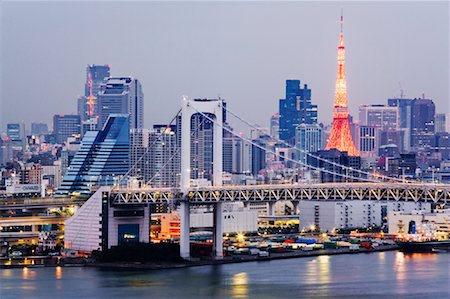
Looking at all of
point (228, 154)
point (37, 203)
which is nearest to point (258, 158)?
point (228, 154)

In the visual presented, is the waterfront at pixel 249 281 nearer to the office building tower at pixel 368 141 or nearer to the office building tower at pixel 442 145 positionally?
the office building tower at pixel 442 145

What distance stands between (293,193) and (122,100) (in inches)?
914

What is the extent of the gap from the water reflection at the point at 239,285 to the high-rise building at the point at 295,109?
97.7ft

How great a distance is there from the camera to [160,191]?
17.4 m

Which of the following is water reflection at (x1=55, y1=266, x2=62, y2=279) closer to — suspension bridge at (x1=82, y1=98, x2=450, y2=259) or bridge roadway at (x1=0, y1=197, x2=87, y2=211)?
suspension bridge at (x1=82, y1=98, x2=450, y2=259)

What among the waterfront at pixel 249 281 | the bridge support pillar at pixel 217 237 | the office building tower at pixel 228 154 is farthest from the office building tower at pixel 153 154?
the waterfront at pixel 249 281

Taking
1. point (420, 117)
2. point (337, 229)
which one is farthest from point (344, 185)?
point (420, 117)

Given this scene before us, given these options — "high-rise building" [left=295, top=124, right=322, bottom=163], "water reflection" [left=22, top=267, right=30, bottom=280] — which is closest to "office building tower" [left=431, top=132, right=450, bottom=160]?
"high-rise building" [left=295, top=124, right=322, bottom=163]

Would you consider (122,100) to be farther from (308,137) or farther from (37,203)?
(37,203)

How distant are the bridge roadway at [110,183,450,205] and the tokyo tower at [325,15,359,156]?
14.8 m

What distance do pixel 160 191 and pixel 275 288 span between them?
3.22 m

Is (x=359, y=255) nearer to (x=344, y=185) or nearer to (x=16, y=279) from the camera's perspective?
(x=344, y=185)

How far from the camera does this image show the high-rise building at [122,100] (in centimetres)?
3962

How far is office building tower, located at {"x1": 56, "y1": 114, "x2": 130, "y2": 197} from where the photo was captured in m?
27.5
